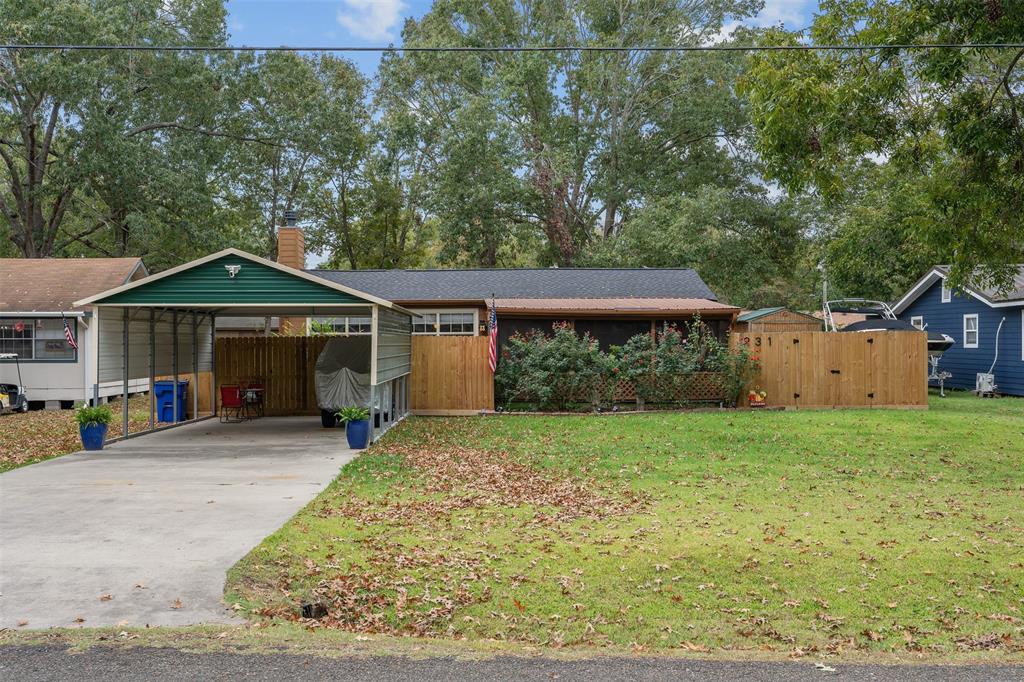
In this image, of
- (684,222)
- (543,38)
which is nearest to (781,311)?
(684,222)

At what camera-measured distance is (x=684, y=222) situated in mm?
29891

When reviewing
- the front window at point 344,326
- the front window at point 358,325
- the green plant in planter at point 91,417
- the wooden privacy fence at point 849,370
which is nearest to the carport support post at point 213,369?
the front window at point 344,326

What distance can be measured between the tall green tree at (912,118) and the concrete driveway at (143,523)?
7721mm

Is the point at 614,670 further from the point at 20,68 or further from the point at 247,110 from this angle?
the point at 247,110

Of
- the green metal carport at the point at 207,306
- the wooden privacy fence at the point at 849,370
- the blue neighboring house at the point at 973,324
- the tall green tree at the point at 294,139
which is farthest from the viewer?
the tall green tree at the point at 294,139

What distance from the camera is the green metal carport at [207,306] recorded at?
13.5 m

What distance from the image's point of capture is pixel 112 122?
2733cm

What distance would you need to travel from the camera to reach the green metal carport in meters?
13.5

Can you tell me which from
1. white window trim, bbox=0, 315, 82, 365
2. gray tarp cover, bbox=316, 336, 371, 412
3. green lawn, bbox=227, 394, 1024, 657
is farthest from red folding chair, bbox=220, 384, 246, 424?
green lawn, bbox=227, 394, 1024, 657

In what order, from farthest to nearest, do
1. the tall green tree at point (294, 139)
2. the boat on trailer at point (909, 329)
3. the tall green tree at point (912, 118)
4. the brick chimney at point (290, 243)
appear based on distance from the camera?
the tall green tree at point (294, 139), the boat on trailer at point (909, 329), the brick chimney at point (290, 243), the tall green tree at point (912, 118)

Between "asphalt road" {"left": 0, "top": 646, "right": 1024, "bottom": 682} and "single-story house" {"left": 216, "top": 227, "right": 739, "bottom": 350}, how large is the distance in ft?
46.7

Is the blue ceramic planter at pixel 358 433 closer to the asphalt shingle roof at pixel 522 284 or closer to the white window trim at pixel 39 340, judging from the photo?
the asphalt shingle roof at pixel 522 284

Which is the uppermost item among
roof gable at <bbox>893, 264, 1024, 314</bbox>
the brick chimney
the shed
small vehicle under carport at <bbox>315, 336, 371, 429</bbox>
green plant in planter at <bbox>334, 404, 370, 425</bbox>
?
the brick chimney

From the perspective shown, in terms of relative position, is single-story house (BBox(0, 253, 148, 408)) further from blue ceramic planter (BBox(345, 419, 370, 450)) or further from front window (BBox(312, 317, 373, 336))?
blue ceramic planter (BBox(345, 419, 370, 450))
